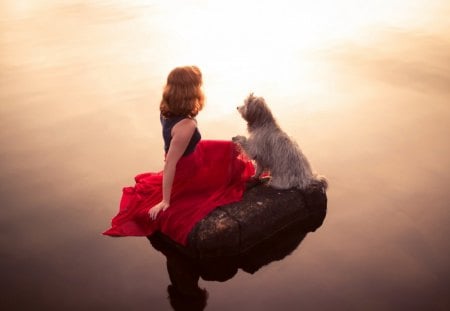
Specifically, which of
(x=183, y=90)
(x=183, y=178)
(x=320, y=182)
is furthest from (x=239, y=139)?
(x=320, y=182)

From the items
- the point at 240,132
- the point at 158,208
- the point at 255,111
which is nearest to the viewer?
the point at 255,111

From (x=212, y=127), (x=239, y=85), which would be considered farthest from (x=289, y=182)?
(x=239, y=85)

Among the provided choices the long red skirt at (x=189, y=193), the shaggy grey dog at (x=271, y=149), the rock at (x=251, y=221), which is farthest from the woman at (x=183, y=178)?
the shaggy grey dog at (x=271, y=149)

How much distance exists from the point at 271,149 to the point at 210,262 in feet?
3.78

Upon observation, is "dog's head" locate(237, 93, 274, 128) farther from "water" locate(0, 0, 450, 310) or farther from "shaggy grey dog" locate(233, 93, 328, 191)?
"water" locate(0, 0, 450, 310)

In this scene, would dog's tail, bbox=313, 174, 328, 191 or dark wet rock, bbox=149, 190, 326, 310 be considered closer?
dark wet rock, bbox=149, 190, 326, 310

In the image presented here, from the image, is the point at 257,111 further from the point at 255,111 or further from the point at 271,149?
the point at 271,149

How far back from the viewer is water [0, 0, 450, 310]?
13.1ft

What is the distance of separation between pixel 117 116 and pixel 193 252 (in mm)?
3532

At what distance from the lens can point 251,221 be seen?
4.25 meters

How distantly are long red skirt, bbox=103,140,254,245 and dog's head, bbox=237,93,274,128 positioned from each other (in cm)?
40

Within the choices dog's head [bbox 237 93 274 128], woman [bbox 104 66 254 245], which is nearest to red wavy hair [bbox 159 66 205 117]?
woman [bbox 104 66 254 245]

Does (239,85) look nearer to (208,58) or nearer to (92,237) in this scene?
(208,58)

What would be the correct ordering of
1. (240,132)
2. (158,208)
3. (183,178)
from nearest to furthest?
(158,208) < (183,178) < (240,132)
